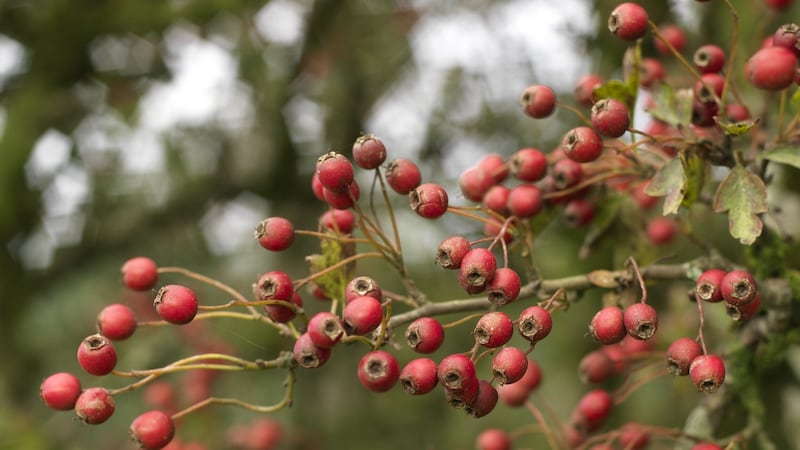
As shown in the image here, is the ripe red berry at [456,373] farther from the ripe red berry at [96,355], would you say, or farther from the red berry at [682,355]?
the ripe red berry at [96,355]

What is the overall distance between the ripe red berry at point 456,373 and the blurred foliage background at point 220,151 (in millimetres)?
1935

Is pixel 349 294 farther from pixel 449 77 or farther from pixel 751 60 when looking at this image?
pixel 449 77

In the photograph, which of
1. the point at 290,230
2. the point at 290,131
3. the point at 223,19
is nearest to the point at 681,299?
the point at 290,230

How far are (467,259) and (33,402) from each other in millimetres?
3067

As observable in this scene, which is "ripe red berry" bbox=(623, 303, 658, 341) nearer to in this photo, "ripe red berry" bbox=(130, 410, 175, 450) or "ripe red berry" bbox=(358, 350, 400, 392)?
"ripe red berry" bbox=(358, 350, 400, 392)

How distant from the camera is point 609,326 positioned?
143 centimetres

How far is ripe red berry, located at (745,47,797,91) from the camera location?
4.71ft

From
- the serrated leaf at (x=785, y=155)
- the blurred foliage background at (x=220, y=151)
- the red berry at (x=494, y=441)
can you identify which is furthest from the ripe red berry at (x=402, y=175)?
the blurred foliage background at (x=220, y=151)

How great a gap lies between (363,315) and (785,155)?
81cm

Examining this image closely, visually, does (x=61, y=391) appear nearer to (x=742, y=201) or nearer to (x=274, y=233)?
(x=274, y=233)

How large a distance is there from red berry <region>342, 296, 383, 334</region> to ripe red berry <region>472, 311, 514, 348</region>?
0.16 m

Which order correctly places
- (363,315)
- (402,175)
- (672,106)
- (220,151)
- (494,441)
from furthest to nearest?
1. (220,151)
2. (494,441)
3. (672,106)
4. (402,175)
5. (363,315)

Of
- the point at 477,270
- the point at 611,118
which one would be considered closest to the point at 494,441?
the point at 477,270

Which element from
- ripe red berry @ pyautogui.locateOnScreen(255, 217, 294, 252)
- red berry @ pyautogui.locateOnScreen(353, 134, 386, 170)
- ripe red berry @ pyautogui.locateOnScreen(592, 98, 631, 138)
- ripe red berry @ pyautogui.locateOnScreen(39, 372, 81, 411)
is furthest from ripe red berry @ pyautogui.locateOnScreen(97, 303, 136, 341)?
ripe red berry @ pyautogui.locateOnScreen(592, 98, 631, 138)
